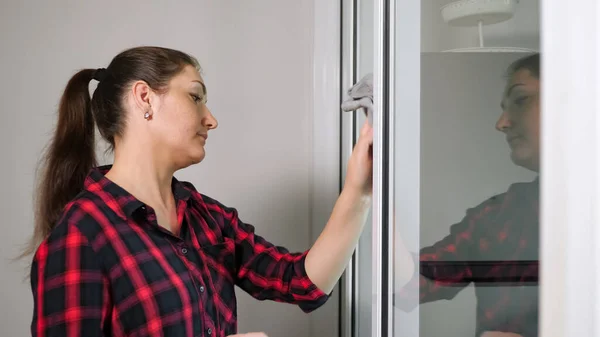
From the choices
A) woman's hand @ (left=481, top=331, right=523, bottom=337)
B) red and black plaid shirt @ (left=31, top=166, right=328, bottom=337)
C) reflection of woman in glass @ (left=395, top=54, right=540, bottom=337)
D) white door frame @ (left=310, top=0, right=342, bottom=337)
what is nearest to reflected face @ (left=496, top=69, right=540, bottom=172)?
reflection of woman in glass @ (left=395, top=54, right=540, bottom=337)

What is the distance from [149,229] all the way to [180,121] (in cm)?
20

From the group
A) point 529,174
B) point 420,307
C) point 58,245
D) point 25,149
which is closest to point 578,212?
point 529,174

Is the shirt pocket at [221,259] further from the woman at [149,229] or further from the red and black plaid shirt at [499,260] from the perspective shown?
the red and black plaid shirt at [499,260]

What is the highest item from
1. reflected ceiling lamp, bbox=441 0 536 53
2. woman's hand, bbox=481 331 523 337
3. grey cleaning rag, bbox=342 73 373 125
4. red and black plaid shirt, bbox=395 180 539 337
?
reflected ceiling lamp, bbox=441 0 536 53

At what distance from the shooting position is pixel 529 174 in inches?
19.6

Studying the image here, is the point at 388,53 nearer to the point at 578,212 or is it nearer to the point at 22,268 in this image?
the point at 578,212

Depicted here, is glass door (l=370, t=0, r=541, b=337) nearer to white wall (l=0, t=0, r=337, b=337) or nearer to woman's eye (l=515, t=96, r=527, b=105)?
woman's eye (l=515, t=96, r=527, b=105)

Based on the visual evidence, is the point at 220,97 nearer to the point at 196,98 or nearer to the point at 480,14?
the point at 196,98

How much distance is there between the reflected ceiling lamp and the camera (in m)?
0.53

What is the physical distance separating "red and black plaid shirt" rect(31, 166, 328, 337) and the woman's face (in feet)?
0.31

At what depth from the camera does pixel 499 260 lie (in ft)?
1.87

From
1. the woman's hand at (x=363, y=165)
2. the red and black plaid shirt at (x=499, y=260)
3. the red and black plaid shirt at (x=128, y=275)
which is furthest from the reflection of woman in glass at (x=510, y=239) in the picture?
the red and black plaid shirt at (x=128, y=275)

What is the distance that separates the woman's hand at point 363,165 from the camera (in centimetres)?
105

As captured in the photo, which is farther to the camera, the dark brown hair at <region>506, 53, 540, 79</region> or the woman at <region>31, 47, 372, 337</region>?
the woman at <region>31, 47, 372, 337</region>
